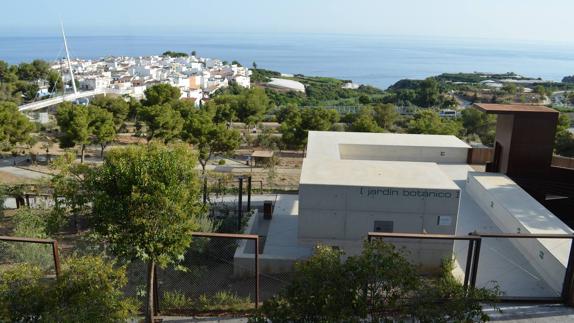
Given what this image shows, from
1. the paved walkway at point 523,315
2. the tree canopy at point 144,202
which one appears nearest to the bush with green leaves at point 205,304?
the paved walkway at point 523,315

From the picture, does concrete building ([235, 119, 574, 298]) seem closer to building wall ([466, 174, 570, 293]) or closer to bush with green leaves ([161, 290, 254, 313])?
building wall ([466, 174, 570, 293])

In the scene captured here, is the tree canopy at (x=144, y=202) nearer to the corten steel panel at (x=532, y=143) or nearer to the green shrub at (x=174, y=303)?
the green shrub at (x=174, y=303)

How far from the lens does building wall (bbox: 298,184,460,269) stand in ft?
32.6

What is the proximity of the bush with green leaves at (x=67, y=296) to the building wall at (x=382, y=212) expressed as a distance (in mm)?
5234

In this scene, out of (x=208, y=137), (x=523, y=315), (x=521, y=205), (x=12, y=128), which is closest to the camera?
(x=523, y=315)

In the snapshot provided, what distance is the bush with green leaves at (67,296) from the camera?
189 inches

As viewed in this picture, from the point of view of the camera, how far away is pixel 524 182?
549 inches

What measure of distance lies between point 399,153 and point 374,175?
20.8ft

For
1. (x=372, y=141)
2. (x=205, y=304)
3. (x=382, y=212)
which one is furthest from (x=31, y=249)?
(x=372, y=141)

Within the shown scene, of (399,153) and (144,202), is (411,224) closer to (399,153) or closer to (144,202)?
(144,202)

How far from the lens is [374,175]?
10898mm

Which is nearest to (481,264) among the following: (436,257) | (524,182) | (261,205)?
(436,257)

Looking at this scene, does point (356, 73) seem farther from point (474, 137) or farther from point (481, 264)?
point (481, 264)

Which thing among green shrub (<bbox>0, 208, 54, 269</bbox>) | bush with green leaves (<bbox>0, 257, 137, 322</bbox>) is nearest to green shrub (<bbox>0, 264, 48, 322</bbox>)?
bush with green leaves (<bbox>0, 257, 137, 322</bbox>)
